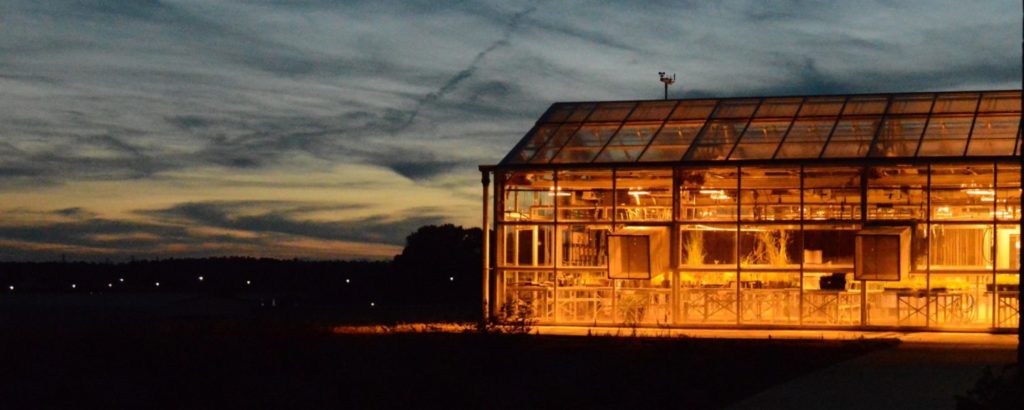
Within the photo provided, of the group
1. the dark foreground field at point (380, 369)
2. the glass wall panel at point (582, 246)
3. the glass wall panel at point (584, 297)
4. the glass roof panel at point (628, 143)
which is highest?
the glass roof panel at point (628, 143)

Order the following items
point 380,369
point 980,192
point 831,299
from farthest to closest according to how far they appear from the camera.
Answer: point 831,299 → point 980,192 → point 380,369

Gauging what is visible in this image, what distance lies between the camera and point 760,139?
89.2 feet

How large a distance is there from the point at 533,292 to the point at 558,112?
4885 millimetres

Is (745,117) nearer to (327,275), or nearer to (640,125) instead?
(640,125)

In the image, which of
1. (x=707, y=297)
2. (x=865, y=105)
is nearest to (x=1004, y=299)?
(x=707, y=297)

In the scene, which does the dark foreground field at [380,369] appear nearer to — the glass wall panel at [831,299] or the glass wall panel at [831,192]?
the glass wall panel at [831,299]

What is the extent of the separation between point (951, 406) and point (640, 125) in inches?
603

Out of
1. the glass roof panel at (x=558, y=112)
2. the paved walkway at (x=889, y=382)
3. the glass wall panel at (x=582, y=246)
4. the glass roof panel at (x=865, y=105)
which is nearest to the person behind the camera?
the paved walkway at (x=889, y=382)

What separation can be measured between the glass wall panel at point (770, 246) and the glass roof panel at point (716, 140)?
66.2 inches

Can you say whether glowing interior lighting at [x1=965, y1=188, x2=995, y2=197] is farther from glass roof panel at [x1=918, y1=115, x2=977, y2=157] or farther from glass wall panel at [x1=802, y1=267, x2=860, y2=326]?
glass wall panel at [x1=802, y1=267, x2=860, y2=326]

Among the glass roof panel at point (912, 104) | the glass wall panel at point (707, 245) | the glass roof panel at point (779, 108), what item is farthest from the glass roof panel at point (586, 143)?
the glass roof panel at point (912, 104)

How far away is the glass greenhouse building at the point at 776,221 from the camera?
2488 centimetres

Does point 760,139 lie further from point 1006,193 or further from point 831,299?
point 1006,193

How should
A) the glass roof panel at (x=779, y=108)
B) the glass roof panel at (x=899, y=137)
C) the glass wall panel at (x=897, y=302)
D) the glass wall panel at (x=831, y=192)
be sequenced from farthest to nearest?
the glass roof panel at (x=779, y=108) → the glass roof panel at (x=899, y=137) → the glass wall panel at (x=831, y=192) → the glass wall panel at (x=897, y=302)
